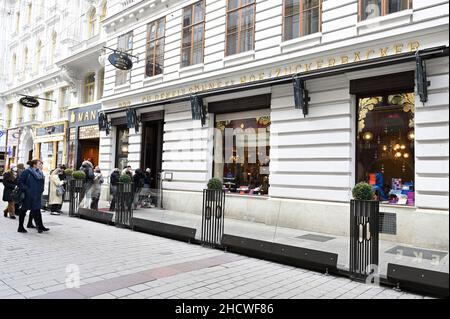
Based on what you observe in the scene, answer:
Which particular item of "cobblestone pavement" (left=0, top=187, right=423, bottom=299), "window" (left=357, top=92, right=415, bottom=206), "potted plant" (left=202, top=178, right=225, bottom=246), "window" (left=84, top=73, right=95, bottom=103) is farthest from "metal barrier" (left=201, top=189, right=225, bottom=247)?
"window" (left=84, top=73, right=95, bottom=103)

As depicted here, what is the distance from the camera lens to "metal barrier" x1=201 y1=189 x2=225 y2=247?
8.78 m

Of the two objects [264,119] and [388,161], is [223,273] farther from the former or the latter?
[264,119]

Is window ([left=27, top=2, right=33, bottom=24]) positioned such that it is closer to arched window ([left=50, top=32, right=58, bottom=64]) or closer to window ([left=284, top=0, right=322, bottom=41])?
arched window ([left=50, top=32, right=58, bottom=64])

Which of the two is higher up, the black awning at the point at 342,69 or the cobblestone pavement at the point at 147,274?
the black awning at the point at 342,69

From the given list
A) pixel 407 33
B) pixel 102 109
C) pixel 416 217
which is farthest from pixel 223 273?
pixel 102 109

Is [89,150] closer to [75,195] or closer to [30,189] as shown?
[75,195]

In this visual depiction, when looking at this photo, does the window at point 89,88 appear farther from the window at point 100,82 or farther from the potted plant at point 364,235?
the potted plant at point 364,235

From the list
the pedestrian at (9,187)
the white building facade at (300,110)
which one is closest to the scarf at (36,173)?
the pedestrian at (9,187)

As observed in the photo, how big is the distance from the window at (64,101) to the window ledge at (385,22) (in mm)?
20112

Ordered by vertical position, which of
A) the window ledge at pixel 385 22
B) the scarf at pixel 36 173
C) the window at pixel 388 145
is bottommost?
the scarf at pixel 36 173

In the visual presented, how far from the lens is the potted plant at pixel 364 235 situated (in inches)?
249

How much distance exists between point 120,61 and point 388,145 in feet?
37.9

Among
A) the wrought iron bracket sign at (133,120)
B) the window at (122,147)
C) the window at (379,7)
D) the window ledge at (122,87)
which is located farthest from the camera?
the window at (122,147)
